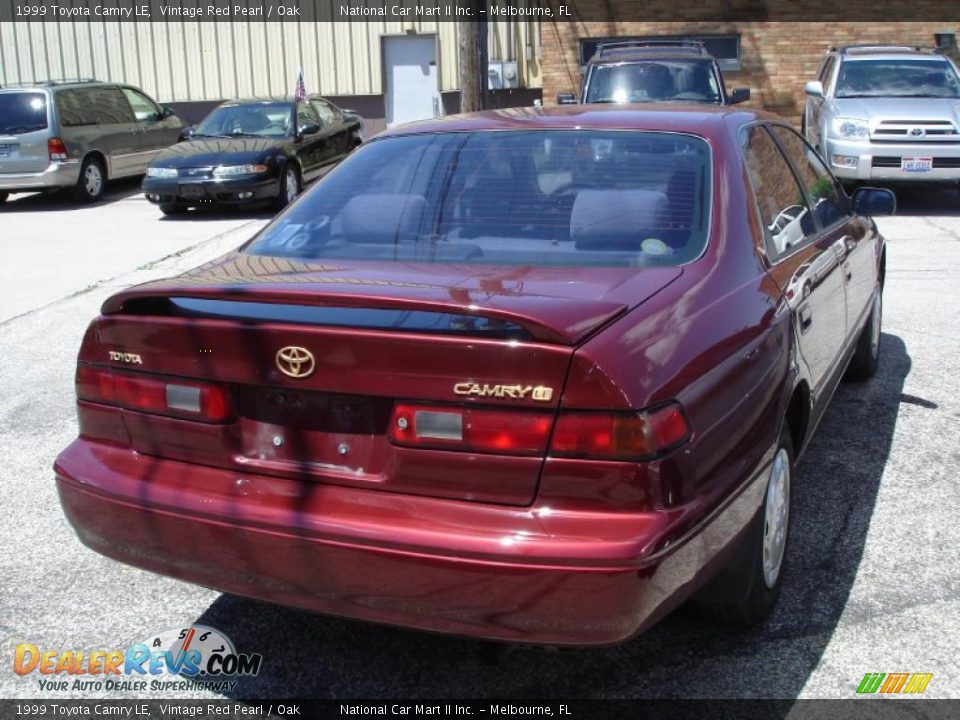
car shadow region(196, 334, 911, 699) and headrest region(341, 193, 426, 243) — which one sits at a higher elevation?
headrest region(341, 193, 426, 243)

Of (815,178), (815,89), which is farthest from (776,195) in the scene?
(815,89)

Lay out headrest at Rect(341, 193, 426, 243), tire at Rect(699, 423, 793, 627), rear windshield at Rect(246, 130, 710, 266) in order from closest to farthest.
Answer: tire at Rect(699, 423, 793, 627) → rear windshield at Rect(246, 130, 710, 266) → headrest at Rect(341, 193, 426, 243)

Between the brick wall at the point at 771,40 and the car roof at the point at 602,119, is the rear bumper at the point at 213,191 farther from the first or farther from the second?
the car roof at the point at 602,119

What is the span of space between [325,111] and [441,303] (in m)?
13.9

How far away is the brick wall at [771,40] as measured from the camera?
19766mm

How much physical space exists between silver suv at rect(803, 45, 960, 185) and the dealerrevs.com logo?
1022 centimetres

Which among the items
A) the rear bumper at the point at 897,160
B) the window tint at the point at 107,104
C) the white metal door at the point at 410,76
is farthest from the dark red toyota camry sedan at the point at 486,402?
the white metal door at the point at 410,76

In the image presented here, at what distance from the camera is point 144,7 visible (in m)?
22.0

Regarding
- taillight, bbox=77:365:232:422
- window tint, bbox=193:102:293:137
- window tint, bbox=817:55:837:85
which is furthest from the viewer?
window tint, bbox=193:102:293:137

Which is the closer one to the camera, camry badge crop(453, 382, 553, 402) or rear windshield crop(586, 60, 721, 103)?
camry badge crop(453, 382, 553, 402)

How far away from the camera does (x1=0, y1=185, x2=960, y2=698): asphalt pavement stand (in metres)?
3.14

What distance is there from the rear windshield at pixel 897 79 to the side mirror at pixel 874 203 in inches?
330

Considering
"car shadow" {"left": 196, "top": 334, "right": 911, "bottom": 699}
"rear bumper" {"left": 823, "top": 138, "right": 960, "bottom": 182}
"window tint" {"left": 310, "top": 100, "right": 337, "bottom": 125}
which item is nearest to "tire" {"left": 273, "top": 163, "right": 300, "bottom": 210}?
"window tint" {"left": 310, "top": 100, "right": 337, "bottom": 125}

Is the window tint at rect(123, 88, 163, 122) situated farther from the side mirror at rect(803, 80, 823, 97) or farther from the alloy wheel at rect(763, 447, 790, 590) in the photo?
the alloy wheel at rect(763, 447, 790, 590)
